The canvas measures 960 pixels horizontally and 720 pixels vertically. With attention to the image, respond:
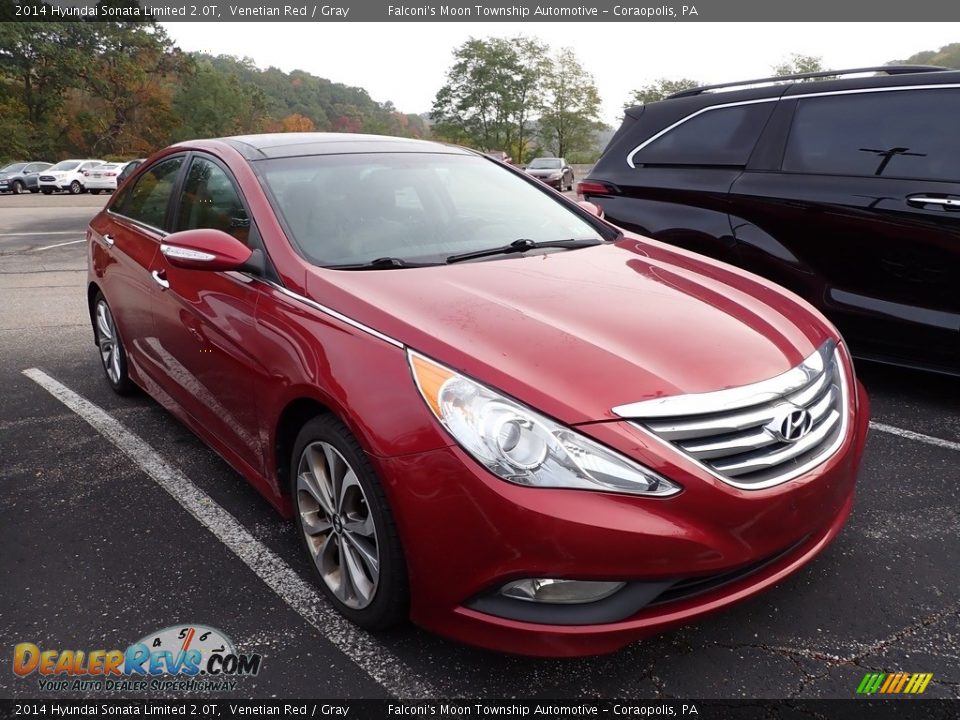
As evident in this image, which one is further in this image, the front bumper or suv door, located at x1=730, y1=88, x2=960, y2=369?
suv door, located at x1=730, y1=88, x2=960, y2=369

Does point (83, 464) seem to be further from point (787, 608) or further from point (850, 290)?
point (850, 290)

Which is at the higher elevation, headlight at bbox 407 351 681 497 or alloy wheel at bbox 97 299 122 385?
headlight at bbox 407 351 681 497

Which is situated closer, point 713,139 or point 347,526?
point 347,526

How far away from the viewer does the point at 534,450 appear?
186 centimetres

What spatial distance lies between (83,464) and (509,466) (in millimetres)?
2632

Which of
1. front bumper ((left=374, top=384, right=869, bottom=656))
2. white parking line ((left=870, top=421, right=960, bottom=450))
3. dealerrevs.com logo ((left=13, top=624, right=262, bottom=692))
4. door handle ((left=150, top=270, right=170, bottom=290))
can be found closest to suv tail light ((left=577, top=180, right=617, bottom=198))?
white parking line ((left=870, top=421, right=960, bottom=450))

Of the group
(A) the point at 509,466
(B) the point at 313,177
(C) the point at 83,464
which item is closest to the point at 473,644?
(A) the point at 509,466

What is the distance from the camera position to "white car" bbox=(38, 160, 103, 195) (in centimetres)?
3238

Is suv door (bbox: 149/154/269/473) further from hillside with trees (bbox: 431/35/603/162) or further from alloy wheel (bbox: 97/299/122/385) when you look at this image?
hillside with trees (bbox: 431/35/603/162)

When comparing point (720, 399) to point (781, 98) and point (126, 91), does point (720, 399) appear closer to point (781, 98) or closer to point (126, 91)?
point (781, 98)

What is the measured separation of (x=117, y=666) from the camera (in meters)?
2.23

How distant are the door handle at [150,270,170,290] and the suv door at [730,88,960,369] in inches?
123

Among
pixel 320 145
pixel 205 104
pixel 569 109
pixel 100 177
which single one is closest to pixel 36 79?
pixel 205 104

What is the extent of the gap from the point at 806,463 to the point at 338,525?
1370 millimetres
